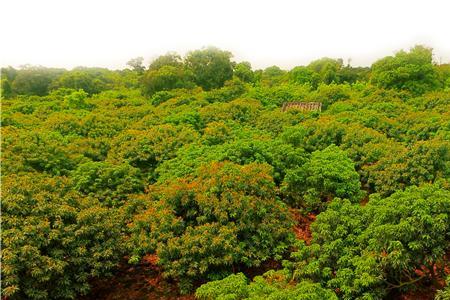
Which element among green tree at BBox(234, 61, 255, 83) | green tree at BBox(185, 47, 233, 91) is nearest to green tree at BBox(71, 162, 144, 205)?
green tree at BBox(185, 47, 233, 91)

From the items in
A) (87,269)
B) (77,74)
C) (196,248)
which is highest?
(77,74)

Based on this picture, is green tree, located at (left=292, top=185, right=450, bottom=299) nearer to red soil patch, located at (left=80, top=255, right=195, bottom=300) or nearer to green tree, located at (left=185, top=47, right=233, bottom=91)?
red soil patch, located at (left=80, top=255, right=195, bottom=300)

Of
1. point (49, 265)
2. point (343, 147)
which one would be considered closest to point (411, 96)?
point (343, 147)

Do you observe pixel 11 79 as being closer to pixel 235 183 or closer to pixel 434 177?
pixel 235 183

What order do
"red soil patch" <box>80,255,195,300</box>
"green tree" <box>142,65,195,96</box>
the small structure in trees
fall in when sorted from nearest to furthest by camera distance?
"red soil patch" <box>80,255,195,300</box> → the small structure in trees → "green tree" <box>142,65,195,96</box>

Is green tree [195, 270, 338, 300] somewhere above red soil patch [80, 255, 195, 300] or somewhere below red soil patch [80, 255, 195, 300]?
above

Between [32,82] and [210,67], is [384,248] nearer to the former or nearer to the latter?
[210,67]

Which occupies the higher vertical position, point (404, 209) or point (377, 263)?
point (404, 209)
